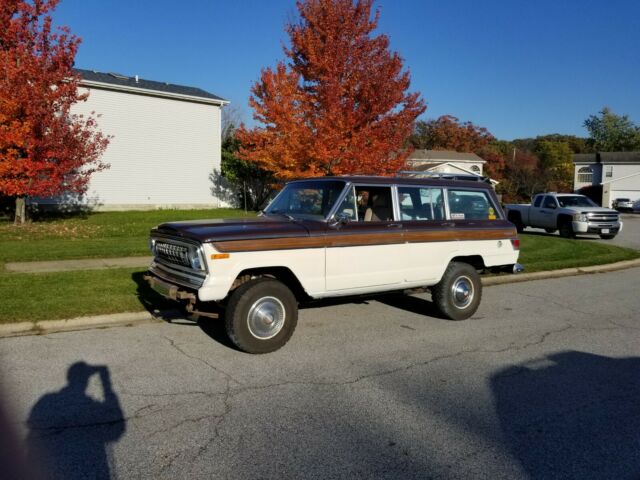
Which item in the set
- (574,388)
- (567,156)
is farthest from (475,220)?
(567,156)

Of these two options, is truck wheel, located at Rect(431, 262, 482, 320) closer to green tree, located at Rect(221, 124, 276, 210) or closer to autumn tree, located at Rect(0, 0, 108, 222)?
autumn tree, located at Rect(0, 0, 108, 222)

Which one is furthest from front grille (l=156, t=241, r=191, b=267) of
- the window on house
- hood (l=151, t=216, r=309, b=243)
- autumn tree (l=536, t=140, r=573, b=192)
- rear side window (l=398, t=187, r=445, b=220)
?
the window on house

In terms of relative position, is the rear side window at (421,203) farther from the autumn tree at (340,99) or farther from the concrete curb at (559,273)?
the autumn tree at (340,99)

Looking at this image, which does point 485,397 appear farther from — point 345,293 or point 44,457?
point 44,457

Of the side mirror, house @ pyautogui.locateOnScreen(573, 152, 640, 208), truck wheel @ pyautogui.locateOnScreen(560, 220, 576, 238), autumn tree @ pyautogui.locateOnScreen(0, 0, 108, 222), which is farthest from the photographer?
house @ pyautogui.locateOnScreen(573, 152, 640, 208)

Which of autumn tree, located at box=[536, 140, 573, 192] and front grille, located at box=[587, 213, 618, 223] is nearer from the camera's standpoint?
front grille, located at box=[587, 213, 618, 223]

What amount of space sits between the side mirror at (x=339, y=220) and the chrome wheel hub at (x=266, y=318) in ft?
3.77

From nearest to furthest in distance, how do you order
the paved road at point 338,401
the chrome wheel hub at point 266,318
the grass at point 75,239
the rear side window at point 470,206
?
the paved road at point 338,401 → the chrome wheel hub at point 266,318 → the rear side window at point 470,206 → the grass at point 75,239

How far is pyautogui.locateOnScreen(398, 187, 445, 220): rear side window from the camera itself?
23.1 feet

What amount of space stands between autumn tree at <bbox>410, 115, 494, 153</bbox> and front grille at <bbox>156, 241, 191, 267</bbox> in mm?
69973

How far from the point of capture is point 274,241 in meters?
5.70

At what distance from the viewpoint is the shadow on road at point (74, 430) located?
11.0 feet

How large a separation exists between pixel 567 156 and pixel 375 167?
69.1 metres

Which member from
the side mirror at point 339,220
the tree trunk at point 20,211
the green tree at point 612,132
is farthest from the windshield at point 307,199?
the green tree at point 612,132
